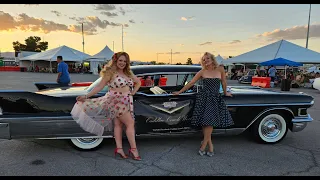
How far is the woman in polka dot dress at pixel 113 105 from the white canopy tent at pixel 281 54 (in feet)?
57.7

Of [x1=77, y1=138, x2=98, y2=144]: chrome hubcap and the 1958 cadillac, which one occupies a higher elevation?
the 1958 cadillac

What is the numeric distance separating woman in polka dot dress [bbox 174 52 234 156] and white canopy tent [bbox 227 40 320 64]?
16.7 meters

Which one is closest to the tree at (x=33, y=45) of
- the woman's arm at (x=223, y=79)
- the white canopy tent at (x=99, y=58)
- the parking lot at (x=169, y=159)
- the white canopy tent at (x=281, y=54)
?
the white canopy tent at (x=99, y=58)

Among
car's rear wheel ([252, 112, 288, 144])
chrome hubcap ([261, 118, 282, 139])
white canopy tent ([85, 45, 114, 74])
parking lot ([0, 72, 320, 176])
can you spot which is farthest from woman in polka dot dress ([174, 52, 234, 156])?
white canopy tent ([85, 45, 114, 74])

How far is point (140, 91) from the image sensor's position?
159 inches

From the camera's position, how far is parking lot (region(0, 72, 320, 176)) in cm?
313

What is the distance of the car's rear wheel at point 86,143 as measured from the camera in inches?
147

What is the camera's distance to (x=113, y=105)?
134 inches

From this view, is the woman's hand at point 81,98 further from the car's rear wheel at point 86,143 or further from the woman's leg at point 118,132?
the car's rear wheel at point 86,143

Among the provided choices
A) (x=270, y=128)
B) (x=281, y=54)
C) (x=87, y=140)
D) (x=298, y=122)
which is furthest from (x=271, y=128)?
(x=281, y=54)

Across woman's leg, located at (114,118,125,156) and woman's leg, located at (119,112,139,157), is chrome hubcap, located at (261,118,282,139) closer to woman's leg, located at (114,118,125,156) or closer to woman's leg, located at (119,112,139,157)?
woman's leg, located at (119,112,139,157)

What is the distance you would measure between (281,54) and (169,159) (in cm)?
1812

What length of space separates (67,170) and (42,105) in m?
0.98

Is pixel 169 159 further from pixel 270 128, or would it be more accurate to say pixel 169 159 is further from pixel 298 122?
pixel 298 122
